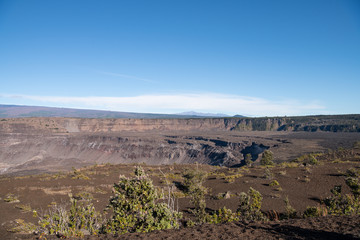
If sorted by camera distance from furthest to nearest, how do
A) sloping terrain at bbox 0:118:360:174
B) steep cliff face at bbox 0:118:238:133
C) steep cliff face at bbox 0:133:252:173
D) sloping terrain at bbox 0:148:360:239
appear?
steep cliff face at bbox 0:118:238:133
steep cliff face at bbox 0:133:252:173
sloping terrain at bbox 0:118:360:174
sloping terrain at bbox 0:148:360:239

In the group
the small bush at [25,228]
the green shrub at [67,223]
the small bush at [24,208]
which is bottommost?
the small bush at [24,208]

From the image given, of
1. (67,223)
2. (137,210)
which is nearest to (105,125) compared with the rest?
(67,223)

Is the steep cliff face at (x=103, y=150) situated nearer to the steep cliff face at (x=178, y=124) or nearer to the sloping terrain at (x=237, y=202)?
A: the steep cliff face at (x=178, y=124)

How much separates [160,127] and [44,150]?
2335 inches

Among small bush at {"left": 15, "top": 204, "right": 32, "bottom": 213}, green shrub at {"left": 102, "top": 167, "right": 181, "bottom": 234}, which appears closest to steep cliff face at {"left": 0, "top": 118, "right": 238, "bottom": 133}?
small bush at {"left": 15, "top": 204, "right": 32, "bottom": 213}

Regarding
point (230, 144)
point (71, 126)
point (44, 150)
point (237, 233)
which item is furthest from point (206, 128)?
point (237, 233)

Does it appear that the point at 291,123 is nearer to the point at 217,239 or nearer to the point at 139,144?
the point at 139,144

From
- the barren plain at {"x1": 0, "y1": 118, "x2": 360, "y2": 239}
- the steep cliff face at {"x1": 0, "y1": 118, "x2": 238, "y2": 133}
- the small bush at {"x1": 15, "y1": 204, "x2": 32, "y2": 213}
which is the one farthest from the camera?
the steep cliff face at {"x1": 0, "y1": 118, "x2": 238, "y2": 133}

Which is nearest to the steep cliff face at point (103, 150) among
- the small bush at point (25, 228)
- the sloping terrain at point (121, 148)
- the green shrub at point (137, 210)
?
the sloping terrain at point (121, 148)

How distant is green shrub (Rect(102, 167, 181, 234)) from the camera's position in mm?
6781

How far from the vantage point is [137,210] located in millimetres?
6863

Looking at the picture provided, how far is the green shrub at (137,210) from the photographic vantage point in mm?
6781

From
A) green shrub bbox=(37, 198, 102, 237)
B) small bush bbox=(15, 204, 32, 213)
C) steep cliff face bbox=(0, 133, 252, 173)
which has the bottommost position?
steep cliff face bbox=(0, 133, 252, 173)

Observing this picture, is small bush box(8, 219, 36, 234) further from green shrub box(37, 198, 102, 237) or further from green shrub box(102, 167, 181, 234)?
green shrub box(102, 167, 181, 234)
